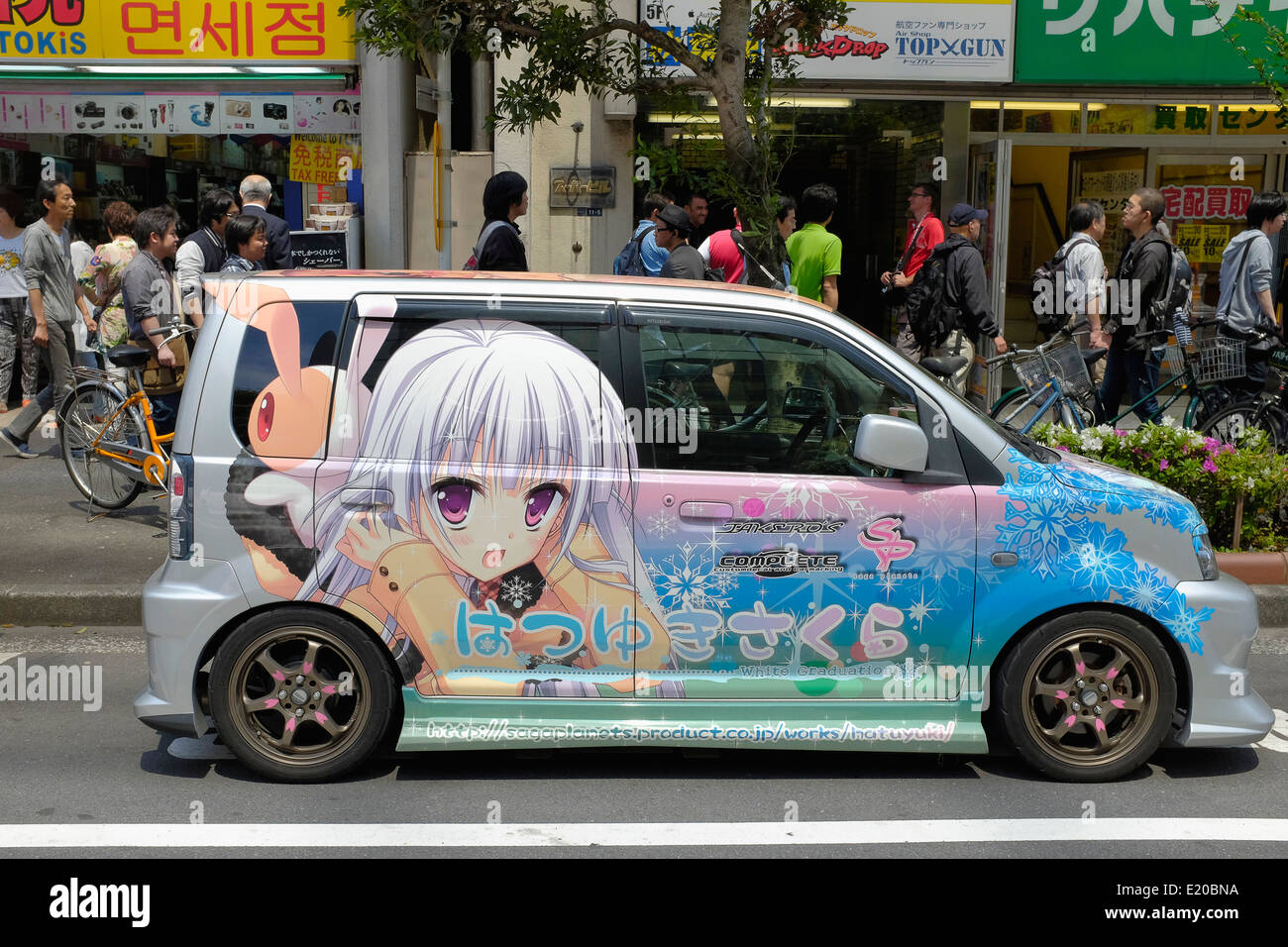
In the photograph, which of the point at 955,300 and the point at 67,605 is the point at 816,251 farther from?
the point at 67,605

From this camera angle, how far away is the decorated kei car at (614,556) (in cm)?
466

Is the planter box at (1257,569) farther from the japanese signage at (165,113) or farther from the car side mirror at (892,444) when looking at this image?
the japanese signage at (165,113)

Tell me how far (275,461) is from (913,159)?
10119mm

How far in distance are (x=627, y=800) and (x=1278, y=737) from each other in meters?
2.78

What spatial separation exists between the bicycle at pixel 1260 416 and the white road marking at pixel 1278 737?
368 centimetres

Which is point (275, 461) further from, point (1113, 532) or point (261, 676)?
point (1113, 532)

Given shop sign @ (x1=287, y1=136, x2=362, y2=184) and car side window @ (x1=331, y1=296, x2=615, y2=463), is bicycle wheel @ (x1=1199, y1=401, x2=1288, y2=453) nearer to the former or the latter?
car side window @ (x1=331, y1=296, x2=615, y2=463)

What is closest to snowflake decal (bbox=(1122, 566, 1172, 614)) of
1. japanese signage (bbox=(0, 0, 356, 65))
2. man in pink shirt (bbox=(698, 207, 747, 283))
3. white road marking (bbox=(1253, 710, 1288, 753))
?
white road marking (bbox=(1253, 710, 1288, 753))

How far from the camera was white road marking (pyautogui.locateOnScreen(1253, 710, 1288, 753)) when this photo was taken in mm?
5289

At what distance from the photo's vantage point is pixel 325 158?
12344 millimetres

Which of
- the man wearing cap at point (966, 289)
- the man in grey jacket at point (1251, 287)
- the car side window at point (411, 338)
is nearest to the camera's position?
the car side window at point (411, 338)

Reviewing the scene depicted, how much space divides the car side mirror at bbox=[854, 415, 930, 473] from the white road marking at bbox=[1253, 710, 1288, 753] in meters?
2.00

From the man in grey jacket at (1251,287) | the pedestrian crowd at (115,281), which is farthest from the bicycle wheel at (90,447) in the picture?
the man in grey jacket at (1251,287)

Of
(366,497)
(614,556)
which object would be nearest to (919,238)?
(614,556)
